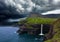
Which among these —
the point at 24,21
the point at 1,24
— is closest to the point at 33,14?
the point at 24,21

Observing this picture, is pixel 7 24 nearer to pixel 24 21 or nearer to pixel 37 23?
pixel 24 21

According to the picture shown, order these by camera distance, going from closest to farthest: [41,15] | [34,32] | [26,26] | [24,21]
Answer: [34,32] → [26,26] → [24,21] → [41,15]

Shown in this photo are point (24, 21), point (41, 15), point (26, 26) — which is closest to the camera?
point (26, 26)

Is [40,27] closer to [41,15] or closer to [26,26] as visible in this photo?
[26,26]

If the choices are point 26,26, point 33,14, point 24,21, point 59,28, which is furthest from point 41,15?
point 59,28

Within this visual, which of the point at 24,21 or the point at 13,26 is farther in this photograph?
the point at 13,26

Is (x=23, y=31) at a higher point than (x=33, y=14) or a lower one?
lower

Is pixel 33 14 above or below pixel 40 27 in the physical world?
above

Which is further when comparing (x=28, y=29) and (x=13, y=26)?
(x=13, y=26)

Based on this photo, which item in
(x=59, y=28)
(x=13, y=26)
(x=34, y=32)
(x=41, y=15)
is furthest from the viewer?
(x=13, y=26)
